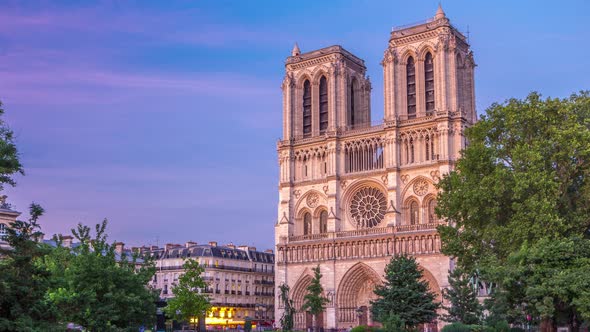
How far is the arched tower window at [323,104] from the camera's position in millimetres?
66125

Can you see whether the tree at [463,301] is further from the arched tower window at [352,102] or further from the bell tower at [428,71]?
the arched tower window at [352,102]

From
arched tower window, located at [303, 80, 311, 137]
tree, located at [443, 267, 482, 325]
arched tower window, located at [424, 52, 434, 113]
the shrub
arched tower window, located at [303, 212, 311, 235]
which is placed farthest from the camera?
arched tower window, located at [303, 80, 311, 137]

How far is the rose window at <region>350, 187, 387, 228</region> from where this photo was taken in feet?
200

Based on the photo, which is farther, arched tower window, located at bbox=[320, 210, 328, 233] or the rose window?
arched tower window, located at bbox=[320, 210, 328, 233]

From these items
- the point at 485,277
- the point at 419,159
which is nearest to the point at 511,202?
the point at 485,277

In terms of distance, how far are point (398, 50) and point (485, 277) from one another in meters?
33.7

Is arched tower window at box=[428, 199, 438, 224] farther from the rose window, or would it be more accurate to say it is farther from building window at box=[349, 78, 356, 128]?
building window at box=[349, 78, 356, 128]

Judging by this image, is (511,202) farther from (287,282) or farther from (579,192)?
(287,282)

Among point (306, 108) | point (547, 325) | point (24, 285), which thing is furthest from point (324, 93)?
point (24, 285)

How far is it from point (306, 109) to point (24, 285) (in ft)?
160

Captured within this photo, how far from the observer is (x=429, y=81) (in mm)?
60875

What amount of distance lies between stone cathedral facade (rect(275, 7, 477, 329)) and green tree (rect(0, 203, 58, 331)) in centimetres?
3819

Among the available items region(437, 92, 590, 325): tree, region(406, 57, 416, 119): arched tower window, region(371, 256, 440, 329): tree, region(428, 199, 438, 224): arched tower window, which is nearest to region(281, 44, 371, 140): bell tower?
region(406, 57, 416, 119): arched tower window

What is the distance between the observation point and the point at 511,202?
1414 inches
